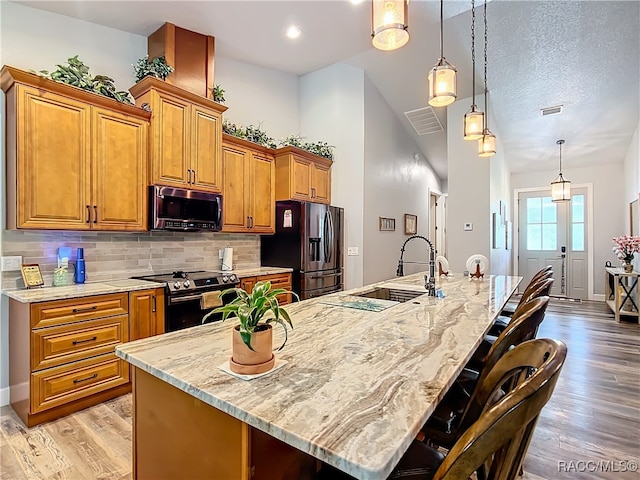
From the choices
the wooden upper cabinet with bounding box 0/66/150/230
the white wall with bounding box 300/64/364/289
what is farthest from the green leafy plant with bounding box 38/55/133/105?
the white wall with bounding box 300/64/364/289

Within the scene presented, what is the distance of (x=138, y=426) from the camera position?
1213 millimetres

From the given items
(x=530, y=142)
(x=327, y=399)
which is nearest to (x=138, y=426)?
(x=327, y=399)

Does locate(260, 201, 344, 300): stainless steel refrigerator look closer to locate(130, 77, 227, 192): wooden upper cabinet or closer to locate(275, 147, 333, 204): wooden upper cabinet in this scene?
locate(275, 147, 333, 204): wooden upper cabinet

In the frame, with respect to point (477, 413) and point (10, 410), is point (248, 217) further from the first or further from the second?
point (477, 413)

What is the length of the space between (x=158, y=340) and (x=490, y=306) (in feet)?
5.92

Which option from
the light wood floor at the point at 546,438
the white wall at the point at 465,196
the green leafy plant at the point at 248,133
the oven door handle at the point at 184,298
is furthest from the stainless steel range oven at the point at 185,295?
the white wall at the point at 465,196

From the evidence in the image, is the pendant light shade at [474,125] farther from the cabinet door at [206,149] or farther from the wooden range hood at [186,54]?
the wooden range hood at [186,54]

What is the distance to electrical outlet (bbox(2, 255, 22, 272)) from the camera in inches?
96.0

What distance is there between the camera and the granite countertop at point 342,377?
694 millimetres

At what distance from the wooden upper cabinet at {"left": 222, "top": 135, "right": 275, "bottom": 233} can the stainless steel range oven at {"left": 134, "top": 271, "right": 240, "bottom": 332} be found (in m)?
0.74

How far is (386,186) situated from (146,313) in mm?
3903

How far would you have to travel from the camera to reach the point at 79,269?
2.75m

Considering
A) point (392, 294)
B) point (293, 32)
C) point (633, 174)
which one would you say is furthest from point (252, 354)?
point (633, 174)

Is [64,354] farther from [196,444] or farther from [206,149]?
[206,149]
